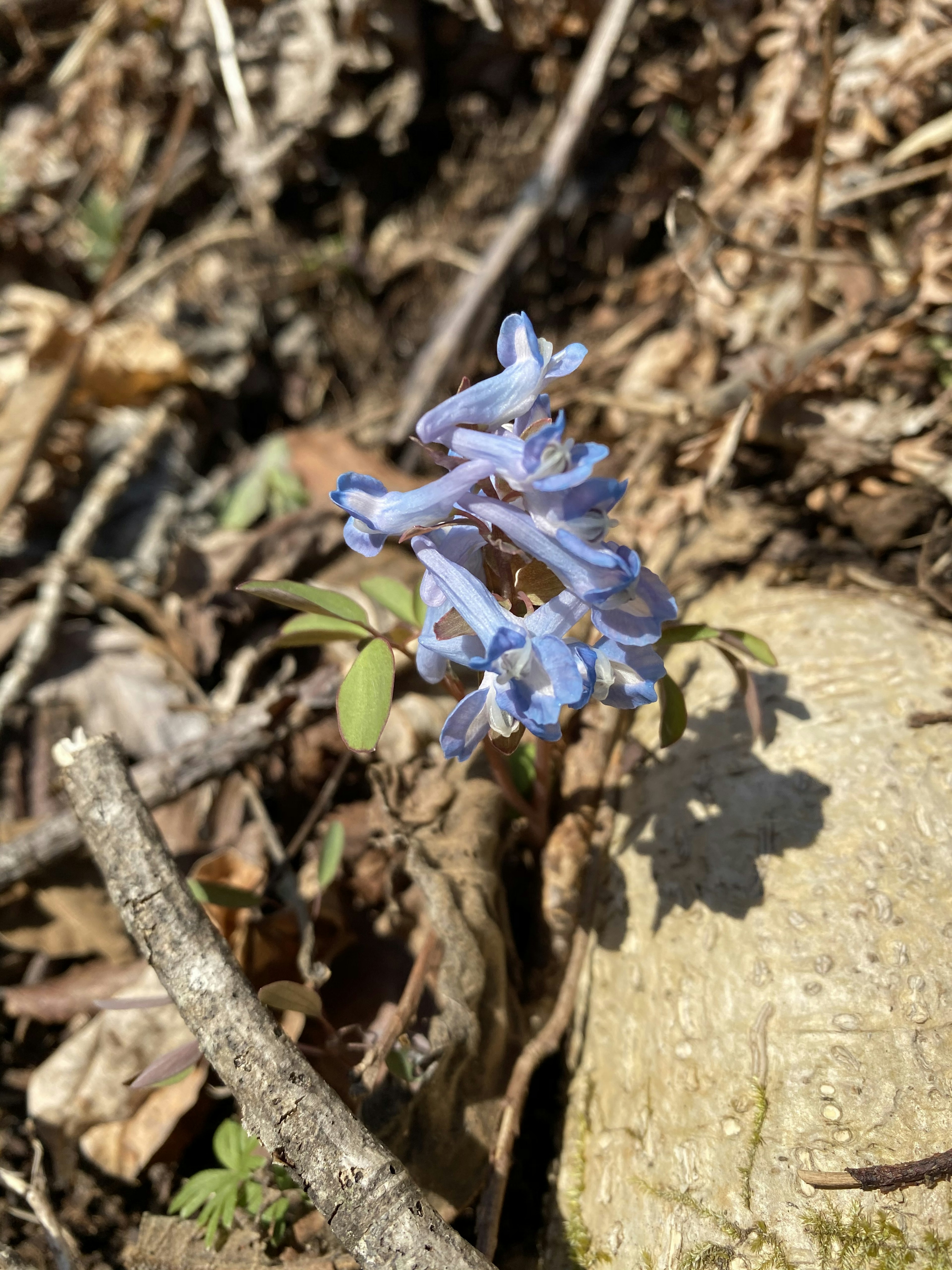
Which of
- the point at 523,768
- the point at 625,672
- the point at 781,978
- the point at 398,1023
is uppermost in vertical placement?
the point at 625,672

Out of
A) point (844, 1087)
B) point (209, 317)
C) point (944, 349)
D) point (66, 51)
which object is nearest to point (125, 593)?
point (209, 317)

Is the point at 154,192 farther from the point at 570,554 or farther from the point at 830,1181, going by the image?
Answer: the point at 830,1181

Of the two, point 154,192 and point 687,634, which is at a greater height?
point 154,192

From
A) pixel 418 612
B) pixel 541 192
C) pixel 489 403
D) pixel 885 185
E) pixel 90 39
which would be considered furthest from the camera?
pixel 90 39

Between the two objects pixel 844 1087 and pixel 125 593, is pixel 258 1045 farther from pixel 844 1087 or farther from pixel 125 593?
pixel 125 593

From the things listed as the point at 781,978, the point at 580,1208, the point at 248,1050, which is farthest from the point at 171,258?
the point at 580,1208

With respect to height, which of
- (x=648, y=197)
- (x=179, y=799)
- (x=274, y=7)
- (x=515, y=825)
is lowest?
(x=515, y=825)

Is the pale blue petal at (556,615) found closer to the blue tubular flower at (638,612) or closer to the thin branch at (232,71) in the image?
the blue tubular flower at (638,612)
